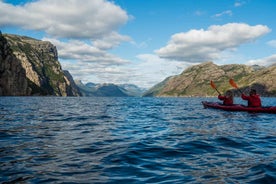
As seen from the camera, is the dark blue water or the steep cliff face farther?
the steep cliff face

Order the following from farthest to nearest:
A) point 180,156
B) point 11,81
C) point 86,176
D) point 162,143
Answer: point 11,81
point 162,143
point 180,156
point 86,176

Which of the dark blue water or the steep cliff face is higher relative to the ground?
the steep cliff face

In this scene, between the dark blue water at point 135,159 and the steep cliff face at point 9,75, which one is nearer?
the dark blue water at point 135,159

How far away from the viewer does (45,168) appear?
834 cm

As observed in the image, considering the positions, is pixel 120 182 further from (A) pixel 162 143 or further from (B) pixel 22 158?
(A) pixel 162 143

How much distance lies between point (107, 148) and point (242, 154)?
209 inches

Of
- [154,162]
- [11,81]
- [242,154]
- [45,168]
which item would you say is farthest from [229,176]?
[11,81]

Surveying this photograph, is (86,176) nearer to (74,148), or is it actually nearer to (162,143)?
(74,148)

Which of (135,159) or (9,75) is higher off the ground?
(9,75)

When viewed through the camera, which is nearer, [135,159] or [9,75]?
[135,159]

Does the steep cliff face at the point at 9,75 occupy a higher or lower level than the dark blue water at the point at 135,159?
higher

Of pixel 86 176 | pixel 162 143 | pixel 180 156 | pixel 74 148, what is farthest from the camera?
pixel 162 143

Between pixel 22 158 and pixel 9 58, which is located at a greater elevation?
pixel 9 58

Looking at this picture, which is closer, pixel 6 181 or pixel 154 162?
pixel 6 181
